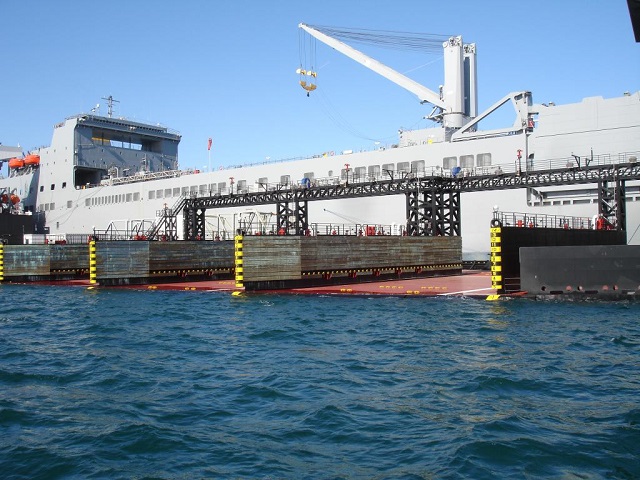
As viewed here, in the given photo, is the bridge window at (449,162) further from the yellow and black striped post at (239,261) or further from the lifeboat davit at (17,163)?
the lifeboat davit at (17,163)

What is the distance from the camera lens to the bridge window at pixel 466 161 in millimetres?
49625

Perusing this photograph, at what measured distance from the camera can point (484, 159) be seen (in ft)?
160

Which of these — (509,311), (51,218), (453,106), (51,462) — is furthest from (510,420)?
(51,218)

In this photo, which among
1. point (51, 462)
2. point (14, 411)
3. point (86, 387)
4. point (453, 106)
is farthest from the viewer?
point (453, 106)

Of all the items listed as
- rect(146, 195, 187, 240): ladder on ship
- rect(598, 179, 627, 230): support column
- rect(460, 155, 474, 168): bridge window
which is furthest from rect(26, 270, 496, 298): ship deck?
rect(146, 195, 187, 240): ladder on ship

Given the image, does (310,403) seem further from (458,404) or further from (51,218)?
(51,218)

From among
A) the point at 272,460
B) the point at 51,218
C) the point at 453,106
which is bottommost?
the point at 272,460

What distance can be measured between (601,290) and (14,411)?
22.9 meters

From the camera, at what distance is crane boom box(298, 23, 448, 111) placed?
59.9 meters

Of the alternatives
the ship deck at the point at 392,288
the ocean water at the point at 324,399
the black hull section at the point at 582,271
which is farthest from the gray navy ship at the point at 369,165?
the ocean water at the point at 324,399

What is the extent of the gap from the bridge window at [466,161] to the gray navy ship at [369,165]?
0.09 meters

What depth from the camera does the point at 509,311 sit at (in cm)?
2267

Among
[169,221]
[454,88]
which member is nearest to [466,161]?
[454,88]

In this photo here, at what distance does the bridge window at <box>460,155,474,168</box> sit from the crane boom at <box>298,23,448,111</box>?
9308mm
